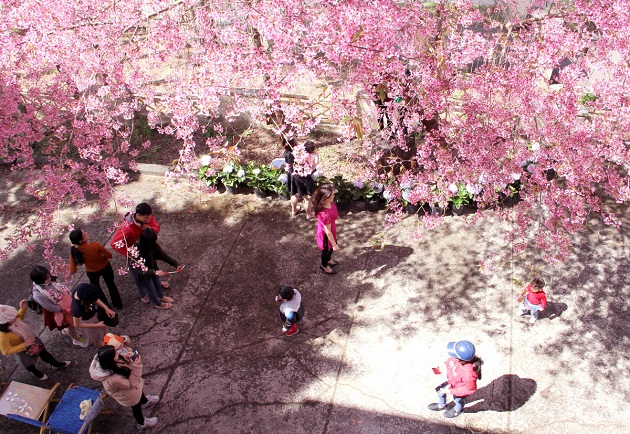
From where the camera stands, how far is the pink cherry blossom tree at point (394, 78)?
20.0 ft

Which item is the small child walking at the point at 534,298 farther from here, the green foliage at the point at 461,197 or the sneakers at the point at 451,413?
the green foliage at the point at 461,197

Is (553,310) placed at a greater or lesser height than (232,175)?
lesser

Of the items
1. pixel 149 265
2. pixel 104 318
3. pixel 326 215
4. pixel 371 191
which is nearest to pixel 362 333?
pixel 326 215

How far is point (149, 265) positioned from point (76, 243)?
905mm

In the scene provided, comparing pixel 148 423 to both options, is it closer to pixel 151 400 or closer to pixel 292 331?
pixel 151 400

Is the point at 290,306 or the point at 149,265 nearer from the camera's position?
the point at 290,306

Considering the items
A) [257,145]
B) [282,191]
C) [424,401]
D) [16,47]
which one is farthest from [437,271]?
[16,47]

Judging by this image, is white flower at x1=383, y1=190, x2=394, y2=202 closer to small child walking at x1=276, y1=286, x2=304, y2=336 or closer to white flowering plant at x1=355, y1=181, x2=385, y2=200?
white flowering plant at x1=355, y1=181, x2=385, y2=200

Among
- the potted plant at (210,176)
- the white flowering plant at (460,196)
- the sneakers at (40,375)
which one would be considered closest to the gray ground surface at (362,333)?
the sneakers at (40,375)

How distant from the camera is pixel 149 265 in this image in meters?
5.97

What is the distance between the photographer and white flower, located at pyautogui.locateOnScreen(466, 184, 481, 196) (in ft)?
23.2

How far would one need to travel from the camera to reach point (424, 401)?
535 centimetres

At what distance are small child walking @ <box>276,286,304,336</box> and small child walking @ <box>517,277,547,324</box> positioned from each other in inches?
110

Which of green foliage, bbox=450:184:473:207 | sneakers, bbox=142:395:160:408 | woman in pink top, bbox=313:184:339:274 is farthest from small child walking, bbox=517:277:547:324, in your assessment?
sneakers, bbox=142:395:160:408
